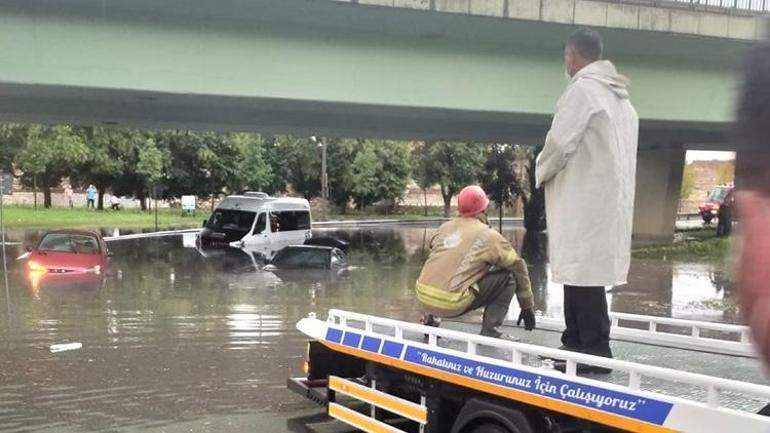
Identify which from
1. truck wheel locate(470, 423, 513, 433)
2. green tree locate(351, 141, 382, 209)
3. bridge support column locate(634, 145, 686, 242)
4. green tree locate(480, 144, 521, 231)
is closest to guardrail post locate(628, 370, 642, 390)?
truck wheel locate(470, 423, 513, 433)

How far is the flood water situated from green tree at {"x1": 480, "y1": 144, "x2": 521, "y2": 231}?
65.4 feet

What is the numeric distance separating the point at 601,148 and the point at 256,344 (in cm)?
677

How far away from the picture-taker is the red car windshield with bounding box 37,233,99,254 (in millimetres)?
17031

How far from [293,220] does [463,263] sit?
24.0m

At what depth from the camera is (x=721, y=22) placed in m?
14.8

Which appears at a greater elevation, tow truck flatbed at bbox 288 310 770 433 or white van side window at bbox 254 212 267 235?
tow truck flatbed at bbox 288 310 770 433

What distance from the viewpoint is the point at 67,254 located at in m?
17.2

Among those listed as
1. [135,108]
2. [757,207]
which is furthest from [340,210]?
[757,207]

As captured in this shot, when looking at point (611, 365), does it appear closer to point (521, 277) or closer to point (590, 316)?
point (590, 316)

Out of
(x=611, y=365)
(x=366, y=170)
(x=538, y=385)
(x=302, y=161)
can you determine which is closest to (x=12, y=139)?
(x=302, y=161)

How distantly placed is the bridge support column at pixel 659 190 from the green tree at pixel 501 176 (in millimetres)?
11140

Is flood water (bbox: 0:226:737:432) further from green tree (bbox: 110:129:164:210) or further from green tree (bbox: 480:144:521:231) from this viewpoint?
green tree (bbox: 110:129:164:210)

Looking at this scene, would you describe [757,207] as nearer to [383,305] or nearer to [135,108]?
[383,305]

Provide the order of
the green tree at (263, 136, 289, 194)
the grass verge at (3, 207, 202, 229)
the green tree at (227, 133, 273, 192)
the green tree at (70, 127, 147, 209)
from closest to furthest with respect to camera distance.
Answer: the grass verge at (3, 207, 202, 229) → the green tree at (70, 127, 147, 209) → the green tree at (227, 133, 273, 192) → the green tree at (263, 136, 289, 194)
